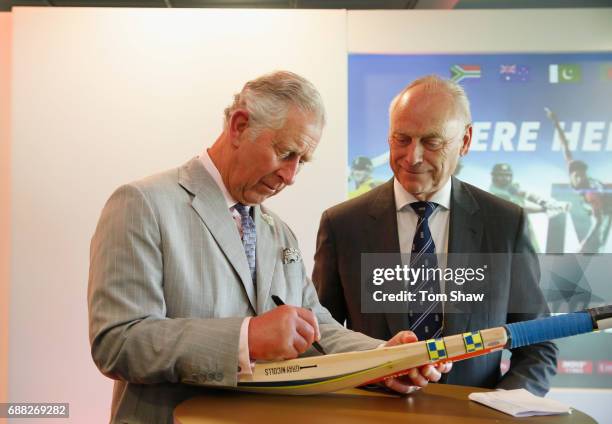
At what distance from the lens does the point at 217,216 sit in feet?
6.19

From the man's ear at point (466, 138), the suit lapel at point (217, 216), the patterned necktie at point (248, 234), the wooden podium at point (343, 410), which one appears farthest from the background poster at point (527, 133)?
the wooden podium at point (343, 410)

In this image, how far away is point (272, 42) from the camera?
13.8 ft

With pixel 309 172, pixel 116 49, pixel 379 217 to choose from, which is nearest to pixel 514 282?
pixel 379 217

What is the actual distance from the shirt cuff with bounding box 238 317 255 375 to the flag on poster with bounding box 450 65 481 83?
3033mm

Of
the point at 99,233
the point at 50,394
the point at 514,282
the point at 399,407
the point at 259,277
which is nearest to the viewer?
the point at 399,407

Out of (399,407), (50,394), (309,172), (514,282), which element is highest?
(309,172)

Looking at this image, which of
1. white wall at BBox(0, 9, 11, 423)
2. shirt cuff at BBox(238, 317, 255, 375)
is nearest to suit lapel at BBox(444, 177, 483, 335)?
shirt cuff at BBox(238, 317, 255, 375)

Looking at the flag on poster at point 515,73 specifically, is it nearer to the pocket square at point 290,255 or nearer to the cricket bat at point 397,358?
the pocket square at point 290,255

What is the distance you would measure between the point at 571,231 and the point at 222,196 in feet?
9.68

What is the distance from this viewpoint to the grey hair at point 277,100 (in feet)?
6.17

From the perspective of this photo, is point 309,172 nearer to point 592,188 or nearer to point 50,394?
point 592,188

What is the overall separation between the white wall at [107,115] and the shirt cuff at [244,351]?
254cm

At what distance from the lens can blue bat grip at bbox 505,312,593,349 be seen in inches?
61.3

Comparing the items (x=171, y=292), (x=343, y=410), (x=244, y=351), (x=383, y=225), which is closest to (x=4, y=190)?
(x=383, y=225)
